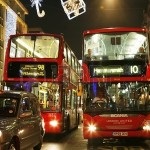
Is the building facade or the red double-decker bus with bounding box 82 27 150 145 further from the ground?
the building facade

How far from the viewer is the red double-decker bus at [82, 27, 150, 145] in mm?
14664

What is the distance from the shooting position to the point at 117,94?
14812 millimetres

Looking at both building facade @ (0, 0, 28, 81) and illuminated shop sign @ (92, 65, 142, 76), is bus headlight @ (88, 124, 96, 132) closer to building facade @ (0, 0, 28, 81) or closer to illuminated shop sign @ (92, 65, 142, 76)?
illuminated shop sign @ (92, 65, 142, 76)

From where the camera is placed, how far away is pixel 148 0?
68.3m

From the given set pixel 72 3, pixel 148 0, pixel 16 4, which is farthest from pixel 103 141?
pixel 148 0

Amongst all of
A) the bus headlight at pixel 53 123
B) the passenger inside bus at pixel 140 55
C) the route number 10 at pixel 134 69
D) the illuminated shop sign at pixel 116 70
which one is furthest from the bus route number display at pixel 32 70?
the passenger inside bus at pixel 140 55

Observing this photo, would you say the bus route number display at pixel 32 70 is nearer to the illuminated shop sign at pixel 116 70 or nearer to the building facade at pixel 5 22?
the illuminated shop sign at pixel 116 70

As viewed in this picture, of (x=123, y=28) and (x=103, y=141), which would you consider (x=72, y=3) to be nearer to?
(x=123, y=28)

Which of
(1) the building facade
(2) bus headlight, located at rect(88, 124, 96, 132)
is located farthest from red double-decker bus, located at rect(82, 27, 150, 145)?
(1) the building facade

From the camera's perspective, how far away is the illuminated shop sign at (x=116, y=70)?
1484 centimetres

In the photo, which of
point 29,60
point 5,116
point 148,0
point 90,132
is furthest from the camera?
point 148,0

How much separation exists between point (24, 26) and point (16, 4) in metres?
4.60

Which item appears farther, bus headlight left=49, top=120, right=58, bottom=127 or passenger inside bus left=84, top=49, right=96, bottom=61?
bus headlight left=49, top=120, right=58, bottom=127

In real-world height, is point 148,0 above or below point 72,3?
above
